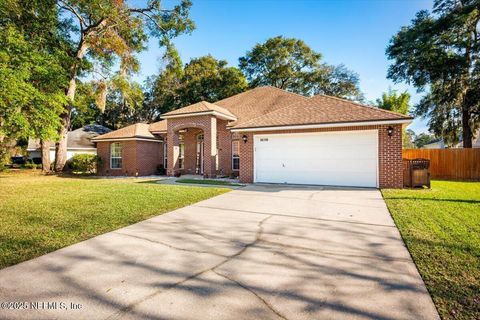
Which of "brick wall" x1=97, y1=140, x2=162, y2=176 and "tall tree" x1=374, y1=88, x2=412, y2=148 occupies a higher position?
"tall tree" x1=374, y1=88, x2=412, y2=148

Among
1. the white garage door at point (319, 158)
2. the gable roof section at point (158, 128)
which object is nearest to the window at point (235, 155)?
the white garage door at point (319, 158)

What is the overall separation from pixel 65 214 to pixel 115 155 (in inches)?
551

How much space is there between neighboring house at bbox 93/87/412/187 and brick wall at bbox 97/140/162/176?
0.07 m

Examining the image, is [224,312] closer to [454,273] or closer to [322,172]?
[454,273]

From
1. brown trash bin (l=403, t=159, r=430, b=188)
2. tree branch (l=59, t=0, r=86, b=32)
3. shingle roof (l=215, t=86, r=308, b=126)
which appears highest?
tree branch (l=59, t=0, r=86, b=32)

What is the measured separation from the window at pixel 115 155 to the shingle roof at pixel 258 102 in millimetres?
8377

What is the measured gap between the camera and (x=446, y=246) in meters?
4.04

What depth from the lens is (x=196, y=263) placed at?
3.58m

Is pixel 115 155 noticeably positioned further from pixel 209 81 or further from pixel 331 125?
pixel 331 125

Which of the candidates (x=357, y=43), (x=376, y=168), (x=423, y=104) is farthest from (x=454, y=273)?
(x=423, y=104)

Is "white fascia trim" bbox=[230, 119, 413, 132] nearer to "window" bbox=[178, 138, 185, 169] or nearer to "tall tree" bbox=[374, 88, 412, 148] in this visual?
"window" bbox=[178, 138, 185, 169]

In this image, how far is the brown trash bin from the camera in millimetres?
10095

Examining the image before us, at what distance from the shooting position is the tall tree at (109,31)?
18453mm

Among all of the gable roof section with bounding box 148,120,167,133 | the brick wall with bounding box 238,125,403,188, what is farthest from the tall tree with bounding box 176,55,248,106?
the brick wall with bounding box 238,125,403,188
